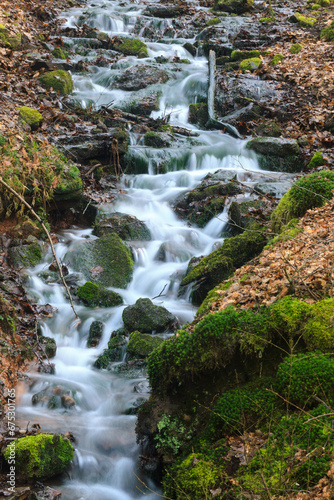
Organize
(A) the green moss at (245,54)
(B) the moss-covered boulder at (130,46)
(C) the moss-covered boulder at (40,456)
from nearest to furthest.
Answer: (C) the moss-covered boulder at (40,456) < (A) the green moss at (245,54) < (B) the moss-covered boulder at (130,46)

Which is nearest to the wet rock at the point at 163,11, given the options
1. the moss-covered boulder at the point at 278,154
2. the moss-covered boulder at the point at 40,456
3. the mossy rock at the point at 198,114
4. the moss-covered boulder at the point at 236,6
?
the moss-covered boulder at the point at 236,6

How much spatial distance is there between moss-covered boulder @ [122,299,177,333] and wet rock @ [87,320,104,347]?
0.42 metres

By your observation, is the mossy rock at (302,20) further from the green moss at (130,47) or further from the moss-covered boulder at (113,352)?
the moss-covered boulder at (113,352)

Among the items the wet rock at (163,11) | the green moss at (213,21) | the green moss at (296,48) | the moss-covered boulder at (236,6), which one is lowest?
the green moss at (296,48)

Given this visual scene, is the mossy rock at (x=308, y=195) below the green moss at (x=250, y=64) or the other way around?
below

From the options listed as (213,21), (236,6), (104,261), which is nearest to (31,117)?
(104,261)

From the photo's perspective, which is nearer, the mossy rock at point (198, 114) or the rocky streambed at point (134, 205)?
the rocky streambed at point (134, 205)

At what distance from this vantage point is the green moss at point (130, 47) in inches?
708

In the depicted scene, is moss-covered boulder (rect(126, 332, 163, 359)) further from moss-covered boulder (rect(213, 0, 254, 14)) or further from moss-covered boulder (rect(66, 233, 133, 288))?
moss-covered boulder (rect(213, 0, 254, 14))

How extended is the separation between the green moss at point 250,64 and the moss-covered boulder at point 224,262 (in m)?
11.2

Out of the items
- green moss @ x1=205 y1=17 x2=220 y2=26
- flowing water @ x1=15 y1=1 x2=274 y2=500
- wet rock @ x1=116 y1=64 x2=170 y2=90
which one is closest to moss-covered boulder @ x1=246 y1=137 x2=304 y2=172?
flowing water @ x1=15 y1=1 x2=274 y2=500

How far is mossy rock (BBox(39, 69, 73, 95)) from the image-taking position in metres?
12.9

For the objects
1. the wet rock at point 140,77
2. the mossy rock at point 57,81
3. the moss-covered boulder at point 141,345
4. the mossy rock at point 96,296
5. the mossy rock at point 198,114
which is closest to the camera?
the moss-covered boulder at point 141,345

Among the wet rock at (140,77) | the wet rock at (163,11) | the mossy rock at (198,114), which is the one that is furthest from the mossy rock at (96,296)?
the wet rock at (163,11)
